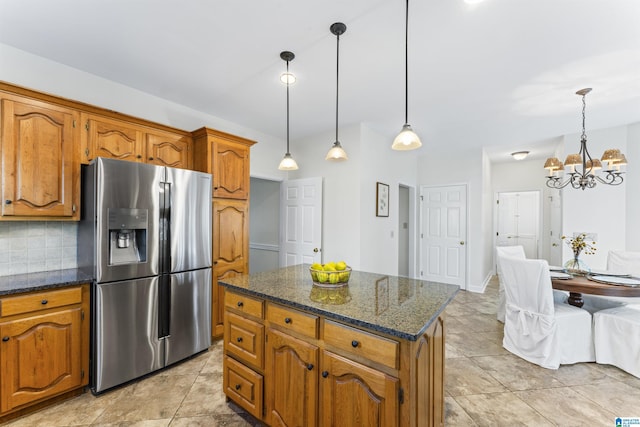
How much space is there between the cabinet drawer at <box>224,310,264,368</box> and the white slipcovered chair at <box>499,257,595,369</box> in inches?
102

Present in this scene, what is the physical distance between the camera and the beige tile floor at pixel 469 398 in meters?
1.86

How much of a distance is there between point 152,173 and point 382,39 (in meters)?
2.14

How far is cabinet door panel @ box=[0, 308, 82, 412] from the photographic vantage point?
177 centimetres

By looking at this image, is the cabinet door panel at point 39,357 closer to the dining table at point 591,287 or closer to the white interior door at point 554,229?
the dining table at point 591,287

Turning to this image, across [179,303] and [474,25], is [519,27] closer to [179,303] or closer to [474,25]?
[474,25]

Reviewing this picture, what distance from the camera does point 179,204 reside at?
2.52 m

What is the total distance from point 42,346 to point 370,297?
2277mm

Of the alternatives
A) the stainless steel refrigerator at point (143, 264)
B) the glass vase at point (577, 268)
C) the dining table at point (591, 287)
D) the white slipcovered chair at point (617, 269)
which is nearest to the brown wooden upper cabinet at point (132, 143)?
the stainless steel refrigerator at point (143, 264)

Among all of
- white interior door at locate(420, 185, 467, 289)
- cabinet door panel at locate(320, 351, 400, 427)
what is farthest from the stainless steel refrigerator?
white interior door at locate(420, 185, 467, 289)

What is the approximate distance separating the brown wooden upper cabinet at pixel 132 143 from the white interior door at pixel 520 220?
6.84 metres

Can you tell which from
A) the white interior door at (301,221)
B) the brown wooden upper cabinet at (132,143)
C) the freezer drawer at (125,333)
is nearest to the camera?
the freezer drawer at (125,333)

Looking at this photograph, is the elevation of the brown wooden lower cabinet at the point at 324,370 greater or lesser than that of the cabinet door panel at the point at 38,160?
lesser

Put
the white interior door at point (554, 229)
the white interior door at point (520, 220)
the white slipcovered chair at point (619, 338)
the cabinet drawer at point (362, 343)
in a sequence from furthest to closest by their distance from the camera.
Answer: the white interior door at point (520, 220), the white interior door at point (554, 229), the white slipcovered chair at point (619, 338), the cabinet drawer at point (362, 343)

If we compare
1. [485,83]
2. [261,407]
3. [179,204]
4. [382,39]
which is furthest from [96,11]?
[485,83]
